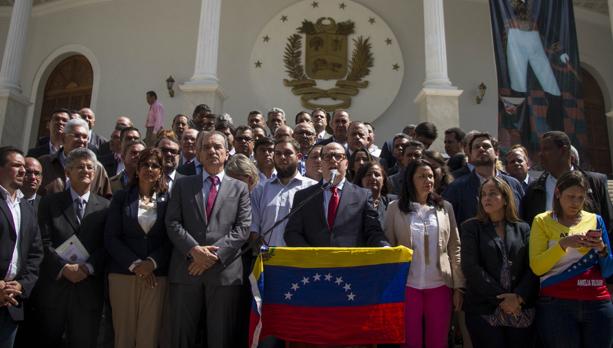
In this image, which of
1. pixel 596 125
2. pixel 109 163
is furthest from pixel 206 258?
pixel 596 125

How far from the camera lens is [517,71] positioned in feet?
32.0

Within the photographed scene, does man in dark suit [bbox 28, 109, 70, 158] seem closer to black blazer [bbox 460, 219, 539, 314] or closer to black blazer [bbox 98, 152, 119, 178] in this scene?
black blazer [bbox 98, 152, 119, 178]

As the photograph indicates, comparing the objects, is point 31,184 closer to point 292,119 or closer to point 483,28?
Answer: point 292,119

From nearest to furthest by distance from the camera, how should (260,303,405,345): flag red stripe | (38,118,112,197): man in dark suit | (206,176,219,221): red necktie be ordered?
(260,303,405,345): flag red stripe
(206,176,219,221): red necktie
(38,118,112,197): man in dark suit

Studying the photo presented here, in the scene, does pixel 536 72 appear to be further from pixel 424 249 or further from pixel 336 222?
pixel 336 222

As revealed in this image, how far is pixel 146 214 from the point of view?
4.10m

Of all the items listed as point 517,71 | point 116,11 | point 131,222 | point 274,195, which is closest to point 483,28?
point 517,71

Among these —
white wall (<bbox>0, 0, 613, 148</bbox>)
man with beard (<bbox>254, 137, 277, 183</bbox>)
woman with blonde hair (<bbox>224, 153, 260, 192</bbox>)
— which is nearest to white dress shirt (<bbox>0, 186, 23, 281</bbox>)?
woman with blonde hair (<bbox>224, 153, 260, 192</bbox>)

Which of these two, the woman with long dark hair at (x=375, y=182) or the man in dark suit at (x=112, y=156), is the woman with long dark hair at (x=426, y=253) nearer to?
the woman with long dark hair at (x=375, y=182)

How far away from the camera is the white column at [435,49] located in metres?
10.3

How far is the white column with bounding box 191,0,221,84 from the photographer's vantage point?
413 inches

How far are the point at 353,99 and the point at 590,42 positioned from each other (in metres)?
6.57

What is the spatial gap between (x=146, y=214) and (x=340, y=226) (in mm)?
1483

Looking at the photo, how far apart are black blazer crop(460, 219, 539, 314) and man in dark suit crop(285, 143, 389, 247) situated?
2.03 ft
